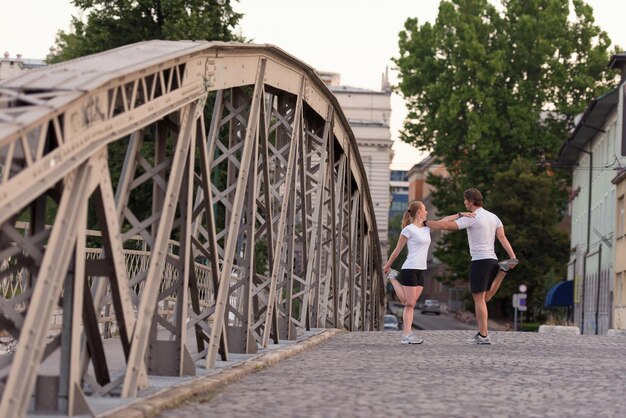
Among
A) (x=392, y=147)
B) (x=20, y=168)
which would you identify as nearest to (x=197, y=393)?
(x=20, y=168)

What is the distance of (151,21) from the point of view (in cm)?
4647

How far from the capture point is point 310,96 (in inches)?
676

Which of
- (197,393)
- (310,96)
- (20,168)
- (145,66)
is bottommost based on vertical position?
(197,393)

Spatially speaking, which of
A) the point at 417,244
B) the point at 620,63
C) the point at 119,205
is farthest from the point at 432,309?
the point at 119,205

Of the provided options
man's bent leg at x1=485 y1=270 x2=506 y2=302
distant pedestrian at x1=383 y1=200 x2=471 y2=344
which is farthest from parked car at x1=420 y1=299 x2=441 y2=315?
man's bent leg at x1=485 y1=270 x2=506 y2=302

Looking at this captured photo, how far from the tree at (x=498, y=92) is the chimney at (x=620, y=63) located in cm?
466

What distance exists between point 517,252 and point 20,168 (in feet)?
199

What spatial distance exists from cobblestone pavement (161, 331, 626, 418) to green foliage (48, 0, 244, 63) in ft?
94.4

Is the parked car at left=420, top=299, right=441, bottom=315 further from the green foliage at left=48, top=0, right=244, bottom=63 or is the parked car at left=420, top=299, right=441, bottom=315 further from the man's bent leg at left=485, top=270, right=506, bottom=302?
the man's bent leg at left=485, top=270, right=506, bottom=302

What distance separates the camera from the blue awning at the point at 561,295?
67.1m

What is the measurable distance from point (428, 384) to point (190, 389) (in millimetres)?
2495

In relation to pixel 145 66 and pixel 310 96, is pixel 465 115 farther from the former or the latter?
pixel 145 66

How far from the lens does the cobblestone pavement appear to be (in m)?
9.19

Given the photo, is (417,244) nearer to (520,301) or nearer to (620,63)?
(620,63)
